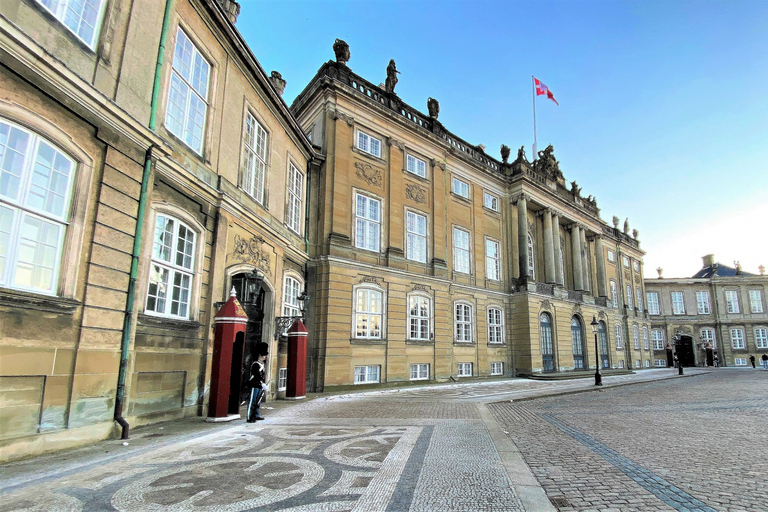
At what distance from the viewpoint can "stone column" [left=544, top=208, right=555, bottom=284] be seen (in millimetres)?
31041

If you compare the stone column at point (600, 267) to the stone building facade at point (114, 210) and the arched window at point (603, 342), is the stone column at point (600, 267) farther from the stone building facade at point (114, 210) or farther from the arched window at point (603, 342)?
the stone building facade at point (114, 210)

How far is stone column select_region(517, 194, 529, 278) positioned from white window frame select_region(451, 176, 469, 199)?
16.8 ft

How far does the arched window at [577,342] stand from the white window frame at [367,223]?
2020 cm

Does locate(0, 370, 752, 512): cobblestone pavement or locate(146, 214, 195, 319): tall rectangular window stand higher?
locate(146, 214, 195, 319): tall rectangular window

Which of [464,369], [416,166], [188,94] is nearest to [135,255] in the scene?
[188,94]

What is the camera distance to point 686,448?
7.18 meters

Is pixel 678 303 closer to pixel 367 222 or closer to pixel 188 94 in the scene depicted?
pixel 367 222

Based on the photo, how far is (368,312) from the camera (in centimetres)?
1927

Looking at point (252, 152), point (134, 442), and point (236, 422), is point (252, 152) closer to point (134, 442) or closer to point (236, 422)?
point (236, 422)

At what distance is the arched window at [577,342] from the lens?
32.3m

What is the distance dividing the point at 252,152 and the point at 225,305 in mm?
5850

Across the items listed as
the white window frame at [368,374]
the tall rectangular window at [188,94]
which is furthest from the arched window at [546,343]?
the tall rectangular window at [188,94]

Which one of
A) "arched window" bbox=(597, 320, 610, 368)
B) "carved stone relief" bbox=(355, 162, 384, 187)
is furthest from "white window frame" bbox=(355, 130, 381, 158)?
"arched window" bbox=(597, 320, 610, 368)

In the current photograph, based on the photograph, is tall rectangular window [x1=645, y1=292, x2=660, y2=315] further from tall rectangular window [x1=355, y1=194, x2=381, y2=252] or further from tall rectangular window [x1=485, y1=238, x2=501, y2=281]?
tall rectangular window [x1=355, y1=194, x2=381, y2=252]
